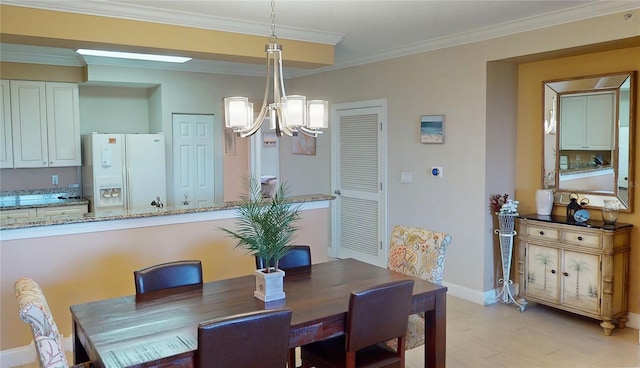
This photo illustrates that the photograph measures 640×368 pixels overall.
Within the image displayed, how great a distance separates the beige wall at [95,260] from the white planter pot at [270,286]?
1.60 m

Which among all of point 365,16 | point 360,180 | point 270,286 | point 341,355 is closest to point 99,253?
point 270,286

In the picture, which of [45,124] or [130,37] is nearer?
[130,37]

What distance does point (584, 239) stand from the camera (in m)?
4.01

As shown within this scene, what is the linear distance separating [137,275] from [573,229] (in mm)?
3339

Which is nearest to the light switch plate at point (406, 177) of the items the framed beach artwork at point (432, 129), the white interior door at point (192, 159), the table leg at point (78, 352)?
the framed beach artwork at point (432, 129)

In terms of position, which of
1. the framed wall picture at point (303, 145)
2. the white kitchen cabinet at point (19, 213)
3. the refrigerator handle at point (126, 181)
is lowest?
the white kitchen cabinet at point (19, 213)

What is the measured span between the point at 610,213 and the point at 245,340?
3.30 metres

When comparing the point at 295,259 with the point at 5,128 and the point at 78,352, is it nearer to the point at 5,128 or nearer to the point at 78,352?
the point at 78,352

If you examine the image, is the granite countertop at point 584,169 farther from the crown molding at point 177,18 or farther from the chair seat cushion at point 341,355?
the chair seat cushion at point 341,355

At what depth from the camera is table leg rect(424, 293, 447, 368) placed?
9.02 feet

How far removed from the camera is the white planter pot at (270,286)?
98.5 inches

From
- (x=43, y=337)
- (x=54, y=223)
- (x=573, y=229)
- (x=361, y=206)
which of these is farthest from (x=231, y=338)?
(x=361, y=206)

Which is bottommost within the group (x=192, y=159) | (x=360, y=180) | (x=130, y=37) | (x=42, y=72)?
(x=360, y=180)

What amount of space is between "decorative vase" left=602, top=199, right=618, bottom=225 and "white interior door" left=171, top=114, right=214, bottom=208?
14.1ft
